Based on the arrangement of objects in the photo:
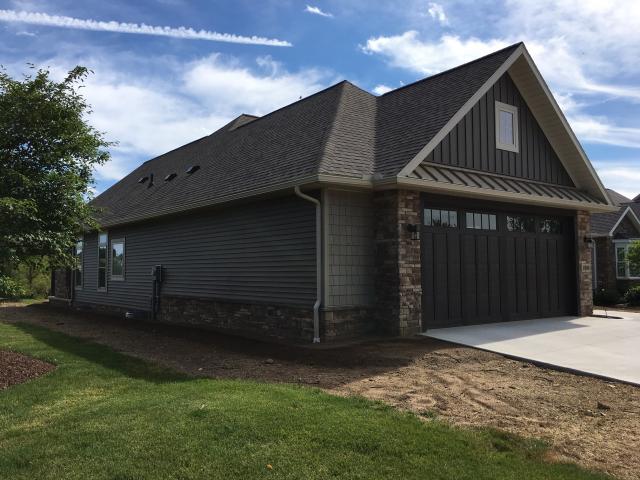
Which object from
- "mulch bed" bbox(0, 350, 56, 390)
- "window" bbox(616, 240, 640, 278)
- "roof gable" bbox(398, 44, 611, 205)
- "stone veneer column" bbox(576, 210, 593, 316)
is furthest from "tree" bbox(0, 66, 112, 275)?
"window" bbox(616, 240, 640, 278)

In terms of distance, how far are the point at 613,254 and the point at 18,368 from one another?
23.4 meters

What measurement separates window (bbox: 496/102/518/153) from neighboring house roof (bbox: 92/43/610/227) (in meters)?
0.79

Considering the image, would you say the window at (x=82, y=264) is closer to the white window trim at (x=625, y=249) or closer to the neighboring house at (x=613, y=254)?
the neighboring house at (x=613, y=254)

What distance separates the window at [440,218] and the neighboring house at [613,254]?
13859mm

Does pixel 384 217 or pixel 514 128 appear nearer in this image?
pixel 384 217

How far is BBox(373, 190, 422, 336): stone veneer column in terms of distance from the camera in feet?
32.3

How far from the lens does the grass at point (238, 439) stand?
12.7 ft

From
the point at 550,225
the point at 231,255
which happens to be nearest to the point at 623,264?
the point at 550,225

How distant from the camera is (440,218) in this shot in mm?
10992

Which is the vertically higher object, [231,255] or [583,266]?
[231,255]

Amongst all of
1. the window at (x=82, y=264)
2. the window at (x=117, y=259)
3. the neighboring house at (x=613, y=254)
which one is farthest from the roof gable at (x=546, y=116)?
the window at (x=82, y=264)

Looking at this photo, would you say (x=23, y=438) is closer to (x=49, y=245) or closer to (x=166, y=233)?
(x=49, y=245)

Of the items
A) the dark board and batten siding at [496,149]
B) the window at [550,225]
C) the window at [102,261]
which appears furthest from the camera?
the window at [102,261]

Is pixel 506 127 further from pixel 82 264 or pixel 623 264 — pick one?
pixel 82 264
